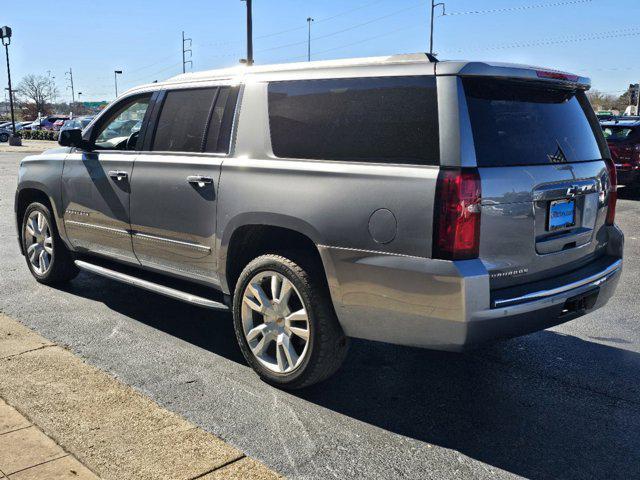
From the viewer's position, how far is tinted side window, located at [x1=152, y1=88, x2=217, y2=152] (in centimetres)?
457

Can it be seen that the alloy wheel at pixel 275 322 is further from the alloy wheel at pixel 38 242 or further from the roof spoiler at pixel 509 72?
the alloy wheel at pixel 38 242

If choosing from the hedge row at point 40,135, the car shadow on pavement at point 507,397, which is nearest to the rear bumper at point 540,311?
the car shadow on pavement at point 507,397

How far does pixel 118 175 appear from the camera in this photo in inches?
199

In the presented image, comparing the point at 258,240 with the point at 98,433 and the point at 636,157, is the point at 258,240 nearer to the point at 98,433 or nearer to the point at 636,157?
the point at 98,433

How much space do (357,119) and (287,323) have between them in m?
1.26

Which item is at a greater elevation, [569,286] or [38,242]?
[569,286]

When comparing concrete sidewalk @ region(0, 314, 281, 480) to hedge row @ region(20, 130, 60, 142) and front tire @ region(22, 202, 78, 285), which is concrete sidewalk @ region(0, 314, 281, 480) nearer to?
front tire @ region(22, 202, 78, 285)

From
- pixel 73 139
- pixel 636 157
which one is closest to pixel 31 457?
pixel 73 139

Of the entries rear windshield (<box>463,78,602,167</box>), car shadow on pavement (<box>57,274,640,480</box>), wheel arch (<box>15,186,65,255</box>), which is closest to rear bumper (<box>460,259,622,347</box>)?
car shadow on pavement (<box>57,274,640,480</box>)

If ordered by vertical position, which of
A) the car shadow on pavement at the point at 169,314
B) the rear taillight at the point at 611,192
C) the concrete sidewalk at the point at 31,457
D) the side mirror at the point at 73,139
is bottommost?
the car shadow on pavement at the point at 169,314

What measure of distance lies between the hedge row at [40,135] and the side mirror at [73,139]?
47435mm

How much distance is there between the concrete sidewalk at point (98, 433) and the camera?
9.91ft

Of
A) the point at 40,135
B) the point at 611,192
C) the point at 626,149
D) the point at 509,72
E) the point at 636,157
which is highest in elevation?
the point at 509,72

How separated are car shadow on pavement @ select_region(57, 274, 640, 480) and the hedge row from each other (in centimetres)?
4964
